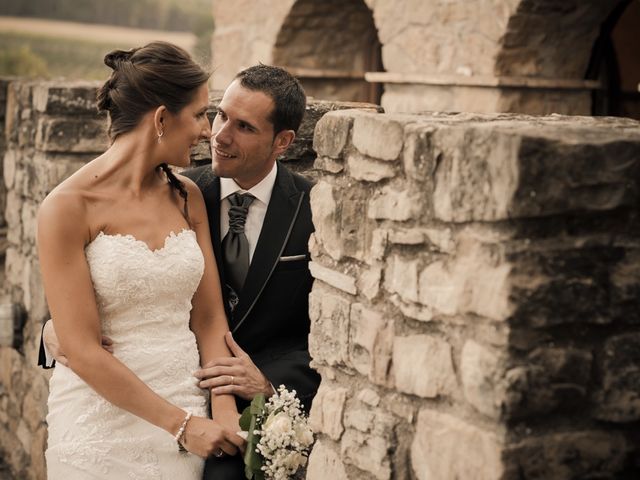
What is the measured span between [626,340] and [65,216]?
1.52 m

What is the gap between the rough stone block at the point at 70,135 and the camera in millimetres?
4688

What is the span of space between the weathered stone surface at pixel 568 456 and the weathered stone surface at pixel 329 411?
1.85ft

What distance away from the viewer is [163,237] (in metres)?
2.88

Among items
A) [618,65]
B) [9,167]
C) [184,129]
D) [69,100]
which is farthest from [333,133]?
[618,65]

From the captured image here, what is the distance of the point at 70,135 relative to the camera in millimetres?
4703

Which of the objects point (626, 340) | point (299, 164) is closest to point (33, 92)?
point (299, 164)

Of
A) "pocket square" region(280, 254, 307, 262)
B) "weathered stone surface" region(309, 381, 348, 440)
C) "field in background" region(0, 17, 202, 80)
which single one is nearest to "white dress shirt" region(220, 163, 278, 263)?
"pocket square" region(280, 254, 307, 262)

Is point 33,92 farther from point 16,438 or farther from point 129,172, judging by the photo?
point 129,172

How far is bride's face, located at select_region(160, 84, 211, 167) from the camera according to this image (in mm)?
2820

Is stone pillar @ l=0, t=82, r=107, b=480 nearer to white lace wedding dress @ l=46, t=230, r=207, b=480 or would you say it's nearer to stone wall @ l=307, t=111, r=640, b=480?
white lace wedding dress @ l=46, t=230, r=207, b=480

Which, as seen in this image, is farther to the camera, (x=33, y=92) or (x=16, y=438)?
(x=16, y=438)

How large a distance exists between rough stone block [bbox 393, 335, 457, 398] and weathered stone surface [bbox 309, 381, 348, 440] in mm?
248

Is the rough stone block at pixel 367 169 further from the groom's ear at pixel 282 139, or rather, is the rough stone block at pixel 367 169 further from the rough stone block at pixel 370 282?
the groom's ear at pixel 282 139

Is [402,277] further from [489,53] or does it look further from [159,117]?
[489,53]
